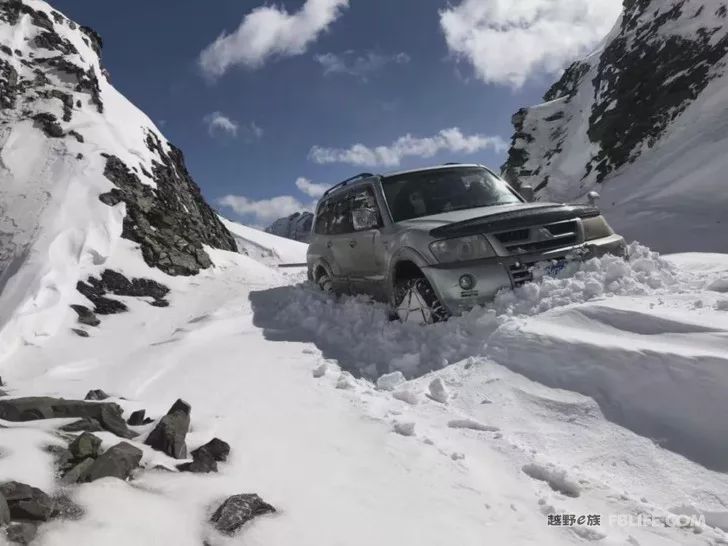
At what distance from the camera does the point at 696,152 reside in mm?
14141

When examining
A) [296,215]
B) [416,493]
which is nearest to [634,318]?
[416,493]

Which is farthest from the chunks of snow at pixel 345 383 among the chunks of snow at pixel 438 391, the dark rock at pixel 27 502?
the dark rock at pixel 27 502

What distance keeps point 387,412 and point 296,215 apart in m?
159

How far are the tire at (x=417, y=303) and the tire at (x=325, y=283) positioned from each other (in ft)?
7.32

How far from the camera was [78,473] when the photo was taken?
7.73ft

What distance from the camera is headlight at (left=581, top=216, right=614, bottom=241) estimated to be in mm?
5074

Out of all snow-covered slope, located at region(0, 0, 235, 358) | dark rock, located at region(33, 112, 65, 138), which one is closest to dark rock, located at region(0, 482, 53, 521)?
snow-covered slope, located at region(0, 0, 235, 358)

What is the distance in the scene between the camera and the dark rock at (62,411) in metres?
3.09

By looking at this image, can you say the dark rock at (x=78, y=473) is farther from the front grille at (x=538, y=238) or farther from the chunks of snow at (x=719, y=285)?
the chunks of snow at (x=719, y=285)

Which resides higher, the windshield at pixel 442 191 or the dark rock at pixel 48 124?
the dark rock at pixel 48 124

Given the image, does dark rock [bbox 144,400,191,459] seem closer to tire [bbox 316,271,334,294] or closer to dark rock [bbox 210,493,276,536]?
dark rock [bbox 210,493,276,536]

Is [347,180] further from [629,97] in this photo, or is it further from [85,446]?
[629,97]

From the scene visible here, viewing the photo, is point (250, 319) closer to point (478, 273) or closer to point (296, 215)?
point (478, 273)

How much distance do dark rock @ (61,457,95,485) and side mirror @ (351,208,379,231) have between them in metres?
4.30
